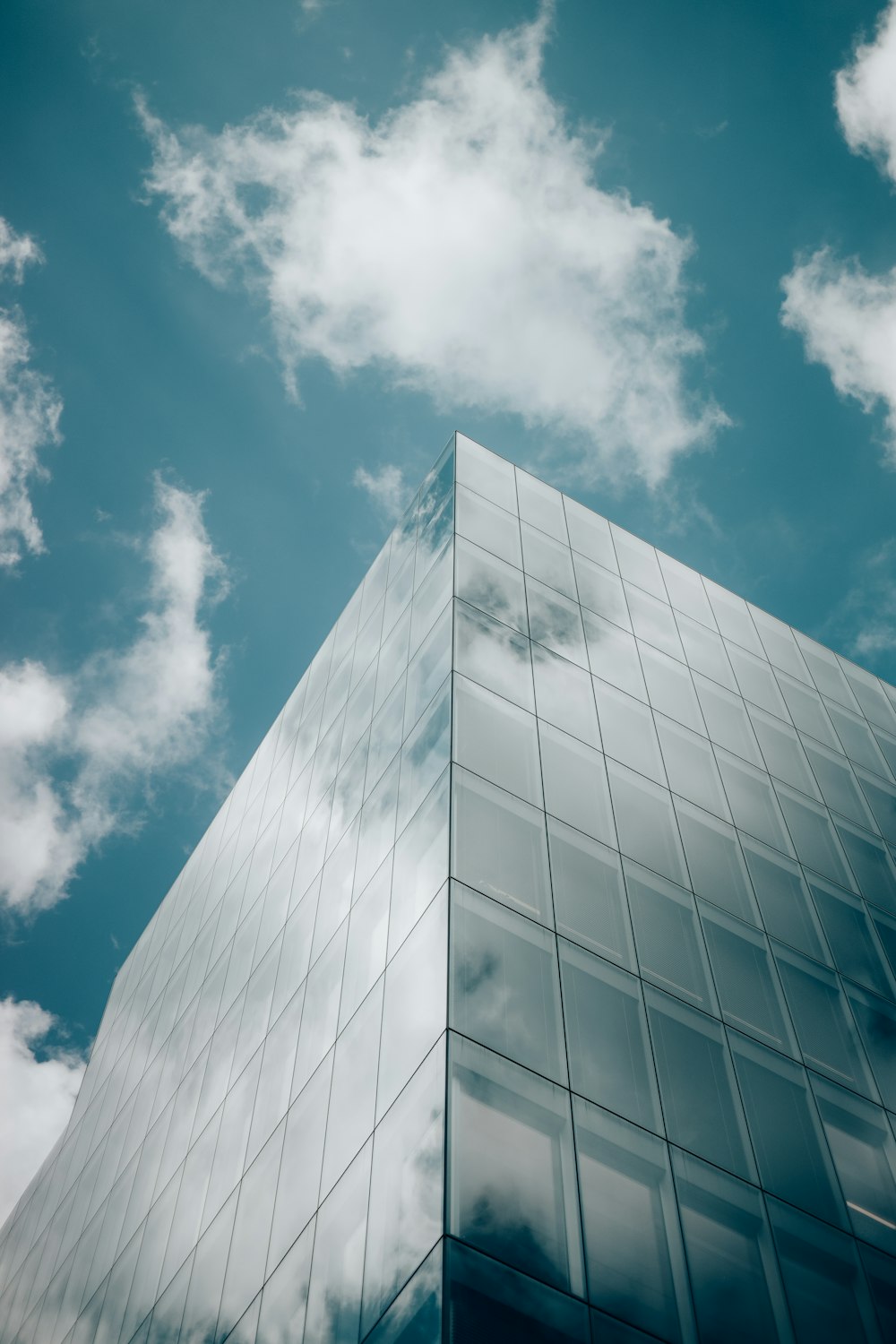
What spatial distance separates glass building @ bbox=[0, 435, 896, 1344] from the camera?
13367mm

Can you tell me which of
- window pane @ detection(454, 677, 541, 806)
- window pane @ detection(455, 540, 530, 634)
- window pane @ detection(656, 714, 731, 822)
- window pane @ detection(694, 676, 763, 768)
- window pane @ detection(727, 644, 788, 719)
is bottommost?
window pane @ detection(454, 677, 541, 806)

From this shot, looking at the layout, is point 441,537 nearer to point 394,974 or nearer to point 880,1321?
point 394,974

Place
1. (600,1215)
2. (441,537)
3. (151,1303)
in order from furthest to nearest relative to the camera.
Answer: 1. (441,537)
2. (151,1303)
3. (600,1215)

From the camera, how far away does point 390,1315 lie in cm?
1240

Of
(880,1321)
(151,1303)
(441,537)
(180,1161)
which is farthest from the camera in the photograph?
(441,537)

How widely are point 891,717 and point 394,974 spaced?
2499 centimetres

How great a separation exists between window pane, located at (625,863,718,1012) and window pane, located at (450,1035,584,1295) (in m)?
4.08

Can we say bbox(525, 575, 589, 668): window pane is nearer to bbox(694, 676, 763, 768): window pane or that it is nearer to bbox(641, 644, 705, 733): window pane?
bbox(641, 644, 705, 733): window pane

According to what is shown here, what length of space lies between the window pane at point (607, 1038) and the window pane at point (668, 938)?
96 cm

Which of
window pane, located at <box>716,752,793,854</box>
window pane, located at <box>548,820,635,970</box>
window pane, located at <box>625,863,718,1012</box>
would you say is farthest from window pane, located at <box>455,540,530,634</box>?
window pane, located at <box>625,863,718,1012</box>

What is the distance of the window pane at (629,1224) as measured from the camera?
1259 cm

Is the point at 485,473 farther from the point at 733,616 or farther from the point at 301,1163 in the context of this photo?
the point at 301,1163

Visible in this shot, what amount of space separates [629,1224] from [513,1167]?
5.79ft

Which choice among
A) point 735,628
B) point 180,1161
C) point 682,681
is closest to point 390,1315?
point 180,1161
